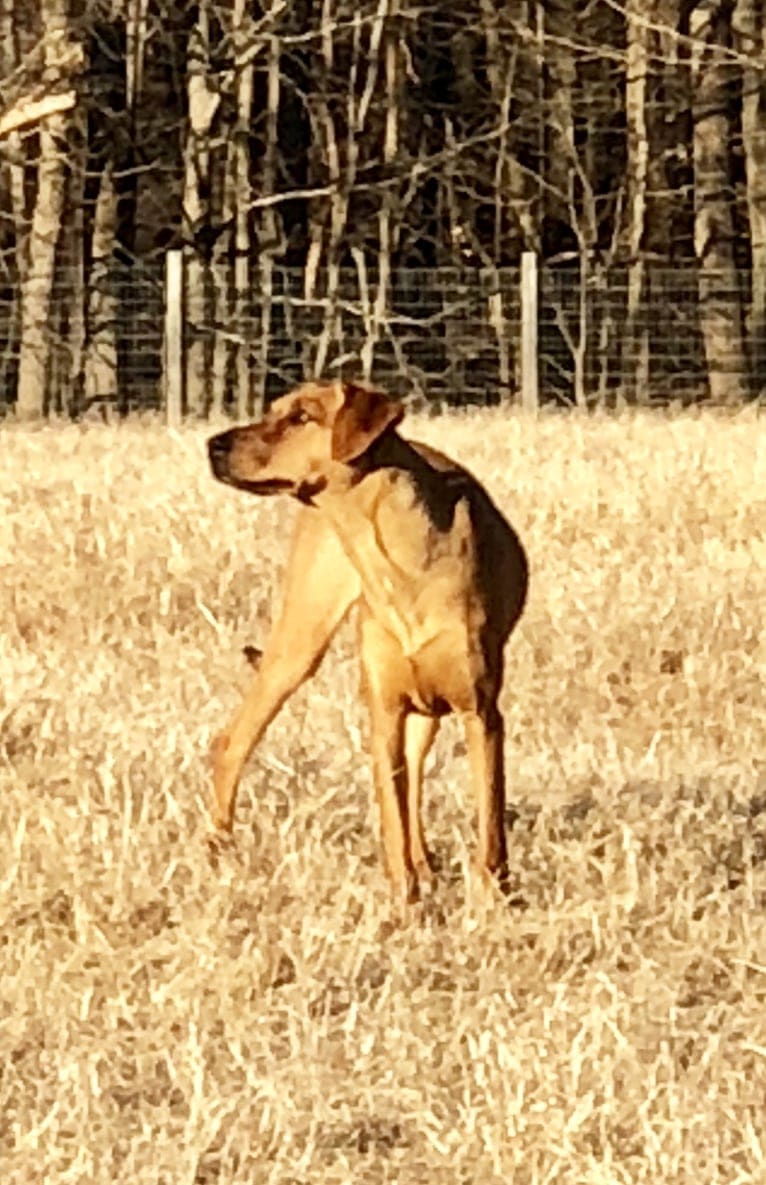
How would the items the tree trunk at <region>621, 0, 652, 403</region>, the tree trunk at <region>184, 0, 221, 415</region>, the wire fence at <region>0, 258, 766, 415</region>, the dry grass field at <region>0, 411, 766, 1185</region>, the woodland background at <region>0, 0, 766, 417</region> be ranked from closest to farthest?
the dry grass field at <region>0, 411, 766, 1185</region>, the wire fence at <region>0, 258, 766, 415</region>, the tree trunk at <region>621, 0, 652, 403</region>, the woodland background at <region>0, 0, 766, 417</region>, the tree trunk at <region>184, 0, 221, 415</region>

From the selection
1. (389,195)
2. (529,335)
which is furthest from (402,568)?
(389,195)

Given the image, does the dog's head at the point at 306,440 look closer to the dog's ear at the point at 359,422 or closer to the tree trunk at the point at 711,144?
the dog's ear at the point at 359,422

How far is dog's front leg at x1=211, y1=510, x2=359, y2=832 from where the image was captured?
578 cm

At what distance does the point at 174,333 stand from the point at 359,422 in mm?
13973

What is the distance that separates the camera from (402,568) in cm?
541

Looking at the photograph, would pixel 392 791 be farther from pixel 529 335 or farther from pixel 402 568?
pixel 529 335

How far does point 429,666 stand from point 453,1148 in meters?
1.50

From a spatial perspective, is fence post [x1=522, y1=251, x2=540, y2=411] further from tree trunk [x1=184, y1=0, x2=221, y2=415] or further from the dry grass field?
the dry grass field

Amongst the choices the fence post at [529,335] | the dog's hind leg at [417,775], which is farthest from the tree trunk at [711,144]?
the dog's hind leg at [417,775]

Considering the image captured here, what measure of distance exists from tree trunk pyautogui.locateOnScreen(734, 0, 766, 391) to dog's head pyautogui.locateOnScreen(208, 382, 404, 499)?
1793cm

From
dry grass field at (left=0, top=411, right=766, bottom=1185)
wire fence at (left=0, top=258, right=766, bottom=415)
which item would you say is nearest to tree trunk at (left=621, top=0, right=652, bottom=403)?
wire fence at (left=0, top=258, right=766, bottom=415)

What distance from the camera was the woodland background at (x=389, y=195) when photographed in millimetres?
22844

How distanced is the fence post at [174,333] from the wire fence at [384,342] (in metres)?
1.24

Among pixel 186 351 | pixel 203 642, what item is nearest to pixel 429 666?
pixel 203 642
